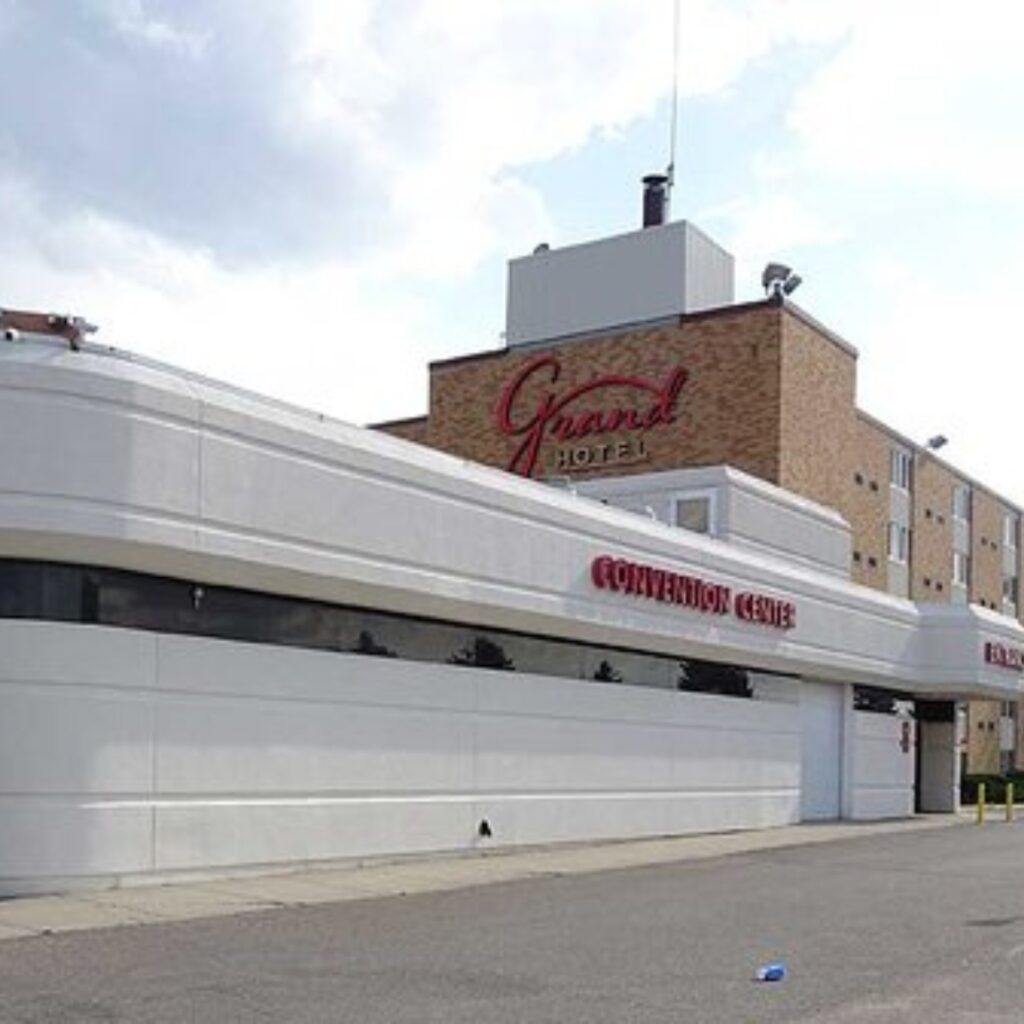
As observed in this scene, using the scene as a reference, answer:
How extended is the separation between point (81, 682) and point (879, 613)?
70.7 feet

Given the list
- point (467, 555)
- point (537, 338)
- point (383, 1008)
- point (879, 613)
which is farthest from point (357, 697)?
point (537, 338)

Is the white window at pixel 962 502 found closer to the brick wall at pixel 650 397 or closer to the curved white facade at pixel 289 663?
the brick wall at pixel 650 397

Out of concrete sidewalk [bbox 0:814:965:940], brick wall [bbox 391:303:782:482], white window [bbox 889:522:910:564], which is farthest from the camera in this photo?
white window [bbox 889:522:910:564]

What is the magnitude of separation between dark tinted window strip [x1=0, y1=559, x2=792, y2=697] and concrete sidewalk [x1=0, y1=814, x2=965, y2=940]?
2509mm

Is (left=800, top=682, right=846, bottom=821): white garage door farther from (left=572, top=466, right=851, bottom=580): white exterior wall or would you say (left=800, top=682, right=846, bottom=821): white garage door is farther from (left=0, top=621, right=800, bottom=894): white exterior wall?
(left=0, top=621, right=800, bottom=894): white exterior wall

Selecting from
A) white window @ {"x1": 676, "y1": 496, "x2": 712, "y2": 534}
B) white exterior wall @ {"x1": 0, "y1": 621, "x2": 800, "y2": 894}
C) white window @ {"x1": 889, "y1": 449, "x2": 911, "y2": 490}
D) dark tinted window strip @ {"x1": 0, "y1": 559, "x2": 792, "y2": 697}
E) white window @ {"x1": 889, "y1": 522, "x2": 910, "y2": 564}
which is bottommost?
white exterior wall @ {"x1": 0, "y1": 621, "x2": 800, "y2": 894}

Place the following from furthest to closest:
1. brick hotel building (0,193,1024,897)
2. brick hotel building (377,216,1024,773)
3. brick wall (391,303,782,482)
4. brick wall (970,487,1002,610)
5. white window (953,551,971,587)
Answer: brick wall (970,487,1002,610), white window (953,551,971,587), brick hotel building (377,216,1024,773), brick wall (391,303,782,482), brick hotel building (0,193,1024,897)

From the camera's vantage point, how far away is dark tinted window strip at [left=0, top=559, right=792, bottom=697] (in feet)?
49.2

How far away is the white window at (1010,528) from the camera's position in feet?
205

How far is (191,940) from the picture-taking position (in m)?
11.8

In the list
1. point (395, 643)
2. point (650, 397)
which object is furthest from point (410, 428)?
point (395, 643)

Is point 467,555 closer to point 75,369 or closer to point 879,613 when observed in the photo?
point 75,369

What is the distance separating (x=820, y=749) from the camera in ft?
105

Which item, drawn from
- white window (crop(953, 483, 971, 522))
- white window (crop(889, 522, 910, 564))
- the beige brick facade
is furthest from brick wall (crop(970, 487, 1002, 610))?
the beige brick facade
